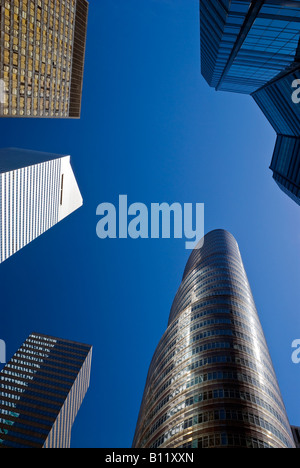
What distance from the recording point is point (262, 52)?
6062 centimetres

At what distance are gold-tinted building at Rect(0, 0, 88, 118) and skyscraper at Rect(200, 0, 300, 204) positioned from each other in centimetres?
3873

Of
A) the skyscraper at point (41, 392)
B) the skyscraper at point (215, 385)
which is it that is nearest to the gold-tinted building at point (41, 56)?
the skyscraper at point (215, 385)

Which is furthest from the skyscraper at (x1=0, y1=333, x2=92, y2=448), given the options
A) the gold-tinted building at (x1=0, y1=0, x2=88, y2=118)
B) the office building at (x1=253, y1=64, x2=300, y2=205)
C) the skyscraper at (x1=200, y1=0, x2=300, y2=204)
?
the skyscraper at (x1=200, y1=0, x2=300, y2=204)

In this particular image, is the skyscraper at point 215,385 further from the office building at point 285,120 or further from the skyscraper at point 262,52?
the skyscraper at point 262,52

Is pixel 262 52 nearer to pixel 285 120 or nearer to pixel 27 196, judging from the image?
pixel 285 120

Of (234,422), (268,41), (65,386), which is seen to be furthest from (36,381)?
(268,41)

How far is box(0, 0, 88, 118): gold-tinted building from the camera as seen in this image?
199ft

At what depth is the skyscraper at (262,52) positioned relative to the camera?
153ft

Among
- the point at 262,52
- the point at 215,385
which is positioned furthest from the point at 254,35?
the point at 215,385

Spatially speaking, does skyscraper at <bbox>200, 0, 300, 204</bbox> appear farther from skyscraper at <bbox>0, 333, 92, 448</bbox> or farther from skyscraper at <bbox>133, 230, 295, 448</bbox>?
skyscraper at <bbox>0, 333, 92, 448</bbox>

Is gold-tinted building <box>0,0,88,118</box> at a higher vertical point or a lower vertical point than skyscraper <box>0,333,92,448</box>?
higher

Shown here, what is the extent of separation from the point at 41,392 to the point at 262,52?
175678 millimetres

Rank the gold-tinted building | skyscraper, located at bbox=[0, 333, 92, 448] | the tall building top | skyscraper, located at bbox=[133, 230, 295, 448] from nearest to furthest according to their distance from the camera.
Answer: the tall building top
skyscraper, located at bbox=[133, 230, 295, 448]
the gold-tinted building
skyscraper, located at bbox=[0, 333, 92, 448]
